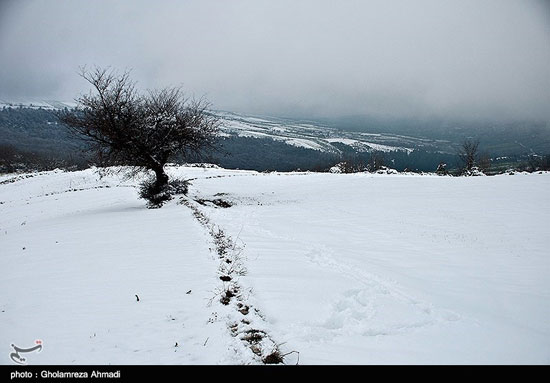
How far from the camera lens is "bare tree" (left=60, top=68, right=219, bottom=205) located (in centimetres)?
1848

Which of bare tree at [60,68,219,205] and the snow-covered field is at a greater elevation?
bare tree at [60,68,219,205]

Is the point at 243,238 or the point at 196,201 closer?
the point at 243,238

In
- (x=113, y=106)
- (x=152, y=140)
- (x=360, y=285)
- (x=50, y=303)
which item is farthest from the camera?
(x=152, y=140)

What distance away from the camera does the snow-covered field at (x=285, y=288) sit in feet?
15.3

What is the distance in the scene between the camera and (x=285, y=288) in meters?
6.84

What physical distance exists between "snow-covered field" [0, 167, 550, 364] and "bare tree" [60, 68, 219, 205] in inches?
215

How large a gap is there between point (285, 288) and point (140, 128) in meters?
17.0

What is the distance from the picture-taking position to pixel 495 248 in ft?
35.7

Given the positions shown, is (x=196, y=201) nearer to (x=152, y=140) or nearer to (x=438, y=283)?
(x=152, y=140)

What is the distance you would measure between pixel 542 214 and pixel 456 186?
7507 millimetres

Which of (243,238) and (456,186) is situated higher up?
(456,186)

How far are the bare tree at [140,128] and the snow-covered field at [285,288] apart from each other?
546cm

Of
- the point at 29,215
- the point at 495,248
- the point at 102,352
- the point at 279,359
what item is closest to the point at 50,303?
the point at 102,352

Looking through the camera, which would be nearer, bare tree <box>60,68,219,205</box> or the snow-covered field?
the snow-covered field
